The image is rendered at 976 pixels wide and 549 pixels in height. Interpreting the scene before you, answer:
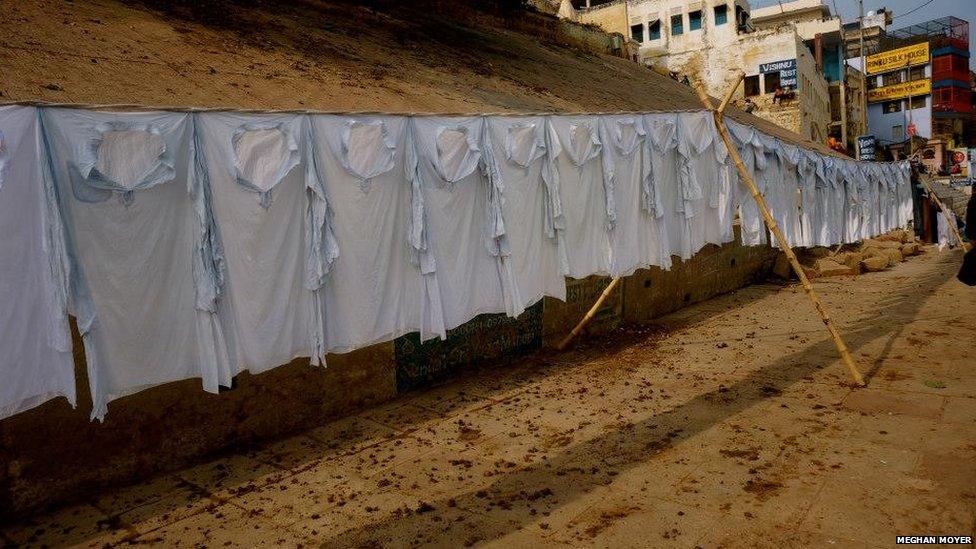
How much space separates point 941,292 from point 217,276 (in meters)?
12.5

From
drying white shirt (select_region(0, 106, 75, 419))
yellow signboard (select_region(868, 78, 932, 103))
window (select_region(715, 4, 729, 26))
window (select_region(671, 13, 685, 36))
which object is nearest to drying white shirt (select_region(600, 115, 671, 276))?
drying white shirt (select_region(0, 106, 75, 419))

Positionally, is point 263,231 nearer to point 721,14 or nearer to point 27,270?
point 27,270

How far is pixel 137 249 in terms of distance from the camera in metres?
3.58

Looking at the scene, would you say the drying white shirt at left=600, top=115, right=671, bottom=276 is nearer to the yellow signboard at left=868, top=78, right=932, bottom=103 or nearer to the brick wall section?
the brick wall section

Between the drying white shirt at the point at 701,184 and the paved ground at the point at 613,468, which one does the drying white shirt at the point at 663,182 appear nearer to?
the drying white shirt at the point at 701,184

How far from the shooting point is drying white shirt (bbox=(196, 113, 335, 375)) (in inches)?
153

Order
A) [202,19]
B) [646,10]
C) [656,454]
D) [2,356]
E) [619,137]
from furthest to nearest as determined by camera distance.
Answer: [646,10], [202,19], [619,137], [656,454], [2,356]

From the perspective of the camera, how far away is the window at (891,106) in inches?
1550

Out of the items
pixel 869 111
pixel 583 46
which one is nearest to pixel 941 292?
pixel 583 46

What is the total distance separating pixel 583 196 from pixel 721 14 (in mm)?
33072

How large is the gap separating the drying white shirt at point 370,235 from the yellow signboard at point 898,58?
4270 cm

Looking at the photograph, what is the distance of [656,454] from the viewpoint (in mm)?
4836

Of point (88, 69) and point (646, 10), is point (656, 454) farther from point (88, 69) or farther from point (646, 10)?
point (646, 10)

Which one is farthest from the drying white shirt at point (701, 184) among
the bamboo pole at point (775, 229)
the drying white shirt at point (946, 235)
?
the drying white shirt at point (946, 235)
